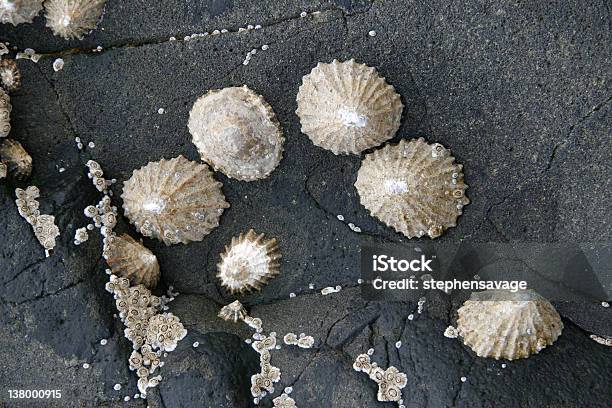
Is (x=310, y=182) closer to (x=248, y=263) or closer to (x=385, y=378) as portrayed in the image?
(x=248, y=263)

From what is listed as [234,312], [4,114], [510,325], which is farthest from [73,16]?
[510,325]

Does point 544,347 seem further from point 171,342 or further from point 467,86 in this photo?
point 171,342

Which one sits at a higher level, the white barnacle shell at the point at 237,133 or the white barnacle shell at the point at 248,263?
the white barnacle shell at the point at 237,133

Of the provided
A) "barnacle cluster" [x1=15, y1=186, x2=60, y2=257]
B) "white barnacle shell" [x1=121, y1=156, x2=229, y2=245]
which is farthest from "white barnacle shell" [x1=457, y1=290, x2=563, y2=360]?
"barnacle cluster" [x1=15, y1=186, x2=60, y2=257]

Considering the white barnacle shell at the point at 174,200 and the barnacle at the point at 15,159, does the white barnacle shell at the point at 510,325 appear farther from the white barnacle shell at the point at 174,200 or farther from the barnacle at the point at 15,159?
the barnacle at the point at 15,159

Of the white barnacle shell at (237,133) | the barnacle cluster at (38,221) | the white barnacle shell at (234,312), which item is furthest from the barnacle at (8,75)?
the white barnacle shell at (234,312)

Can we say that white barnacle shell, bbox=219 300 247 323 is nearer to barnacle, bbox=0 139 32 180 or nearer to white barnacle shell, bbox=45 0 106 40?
barnacle, bbox=0 139 32 180
